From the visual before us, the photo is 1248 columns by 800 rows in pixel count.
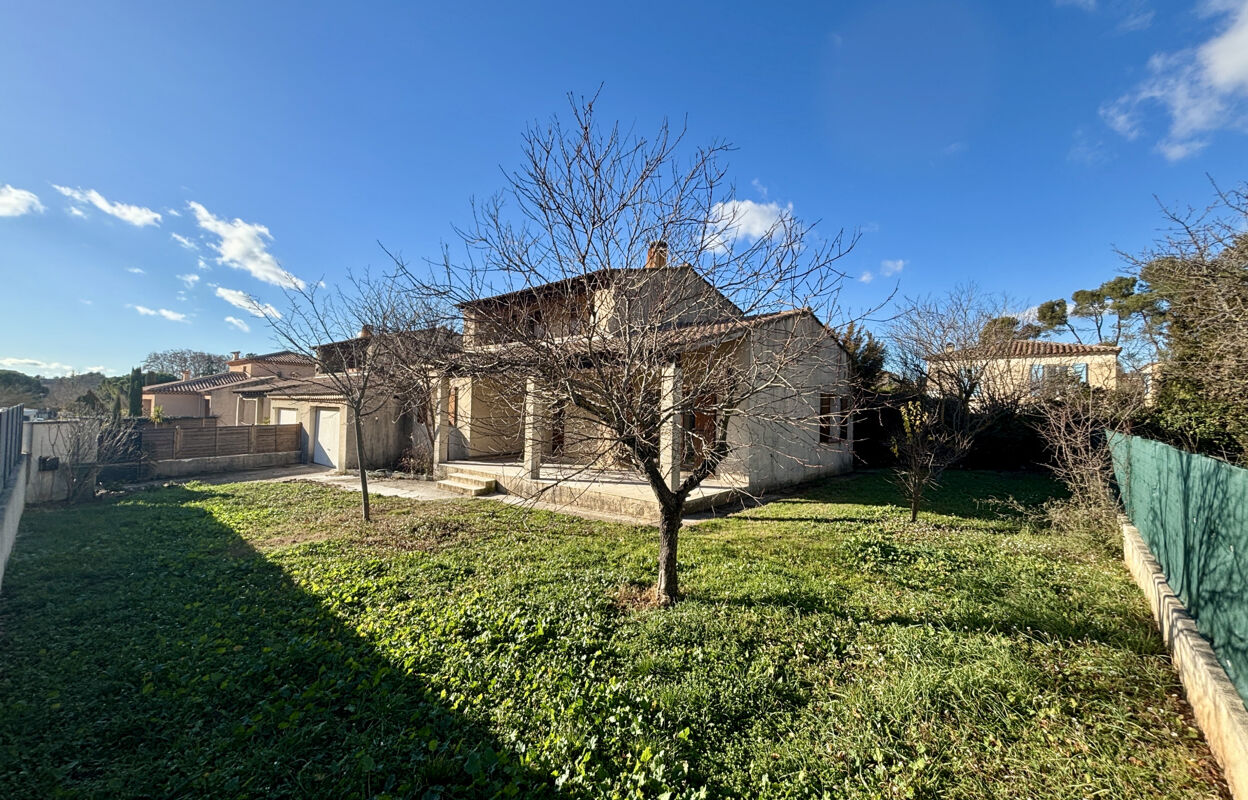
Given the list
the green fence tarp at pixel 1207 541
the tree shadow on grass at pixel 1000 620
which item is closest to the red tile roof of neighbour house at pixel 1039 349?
the green fence tarp at pixel 1207 541

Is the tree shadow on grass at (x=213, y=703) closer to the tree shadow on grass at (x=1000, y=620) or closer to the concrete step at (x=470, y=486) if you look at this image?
the tree shadow on grass at (x=1000, y=620)

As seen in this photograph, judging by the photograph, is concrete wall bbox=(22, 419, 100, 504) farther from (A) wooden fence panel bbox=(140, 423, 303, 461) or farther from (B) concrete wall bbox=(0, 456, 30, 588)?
(A) wooden fence panel bbox=(140, 423, 303, 461)

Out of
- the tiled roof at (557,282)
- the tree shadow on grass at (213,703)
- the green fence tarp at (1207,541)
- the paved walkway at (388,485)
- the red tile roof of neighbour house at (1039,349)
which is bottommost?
the tree shadow on grass at (213,703)

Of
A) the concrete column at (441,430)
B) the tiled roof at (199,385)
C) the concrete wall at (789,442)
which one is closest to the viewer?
the concrete wall at (789,442)

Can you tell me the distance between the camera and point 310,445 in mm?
16812

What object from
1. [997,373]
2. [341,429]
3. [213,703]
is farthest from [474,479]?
[997,373]

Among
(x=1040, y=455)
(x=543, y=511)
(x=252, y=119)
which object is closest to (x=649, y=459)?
(x=543, y=511)

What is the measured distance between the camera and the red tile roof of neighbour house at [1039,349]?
16.1 meters

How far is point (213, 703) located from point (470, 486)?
332 inches

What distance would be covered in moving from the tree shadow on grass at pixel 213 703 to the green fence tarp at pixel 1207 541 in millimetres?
4807

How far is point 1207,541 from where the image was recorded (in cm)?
378

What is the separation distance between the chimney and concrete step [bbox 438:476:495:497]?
28.1 ft

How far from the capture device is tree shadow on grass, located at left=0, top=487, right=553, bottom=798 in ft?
9.14

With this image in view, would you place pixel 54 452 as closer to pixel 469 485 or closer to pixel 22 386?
pixel 469 485
